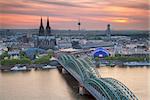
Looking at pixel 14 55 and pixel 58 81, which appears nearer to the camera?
pixel 58 81

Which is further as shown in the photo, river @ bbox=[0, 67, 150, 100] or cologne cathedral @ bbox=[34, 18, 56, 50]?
cologne cathedral @ bbox=[34, 18, 56, 50]

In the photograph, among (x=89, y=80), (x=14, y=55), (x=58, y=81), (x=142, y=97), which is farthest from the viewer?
(x=14, y=55)

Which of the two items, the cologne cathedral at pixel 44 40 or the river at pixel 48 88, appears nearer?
the river at pixel 48 88

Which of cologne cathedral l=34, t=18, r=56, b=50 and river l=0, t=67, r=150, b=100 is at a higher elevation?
cologne cathedral l=34, t=18, r=56, b=50

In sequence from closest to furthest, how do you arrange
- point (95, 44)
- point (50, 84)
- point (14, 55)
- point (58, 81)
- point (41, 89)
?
1. point (41, 89)
2. point (50, 84)
3. point (58, 81)
4. point (14, 55)
5. point (95, 44)

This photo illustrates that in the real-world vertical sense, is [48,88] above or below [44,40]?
below

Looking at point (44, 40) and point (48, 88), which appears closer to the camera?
point (48, 88)

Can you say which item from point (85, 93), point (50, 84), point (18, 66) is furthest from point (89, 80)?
point (18, 66)

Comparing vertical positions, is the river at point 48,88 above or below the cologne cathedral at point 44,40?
below

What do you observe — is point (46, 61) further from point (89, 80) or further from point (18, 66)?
point (89, 80)
